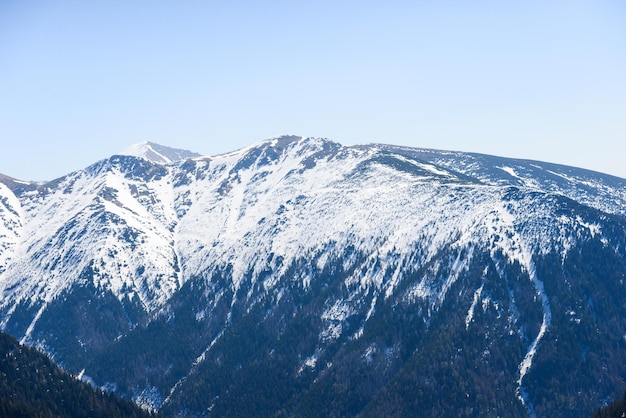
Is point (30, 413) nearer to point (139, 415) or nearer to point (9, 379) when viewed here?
point (9, 379)

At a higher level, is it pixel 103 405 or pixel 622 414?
pixel 622 414

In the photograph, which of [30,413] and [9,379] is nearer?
[30,413]

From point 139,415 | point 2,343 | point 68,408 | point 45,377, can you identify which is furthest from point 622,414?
point 2,343

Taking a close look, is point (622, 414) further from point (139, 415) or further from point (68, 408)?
point (68, 408)

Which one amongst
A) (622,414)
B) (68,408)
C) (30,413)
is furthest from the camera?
(68,408)

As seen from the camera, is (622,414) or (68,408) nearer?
(622,414)

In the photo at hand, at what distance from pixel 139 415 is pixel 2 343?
48112mm

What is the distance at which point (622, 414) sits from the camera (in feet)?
472

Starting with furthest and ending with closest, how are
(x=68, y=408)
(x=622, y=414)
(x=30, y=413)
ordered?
1. (x=68, y=408)
2. (x=30, y=413)
3. (x=622, y=414)

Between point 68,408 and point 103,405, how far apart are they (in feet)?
34.4

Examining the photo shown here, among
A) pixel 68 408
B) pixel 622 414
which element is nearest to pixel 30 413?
pixel 68 408

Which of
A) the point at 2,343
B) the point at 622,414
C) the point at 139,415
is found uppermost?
the point at 622,414

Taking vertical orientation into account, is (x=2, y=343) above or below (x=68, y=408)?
above

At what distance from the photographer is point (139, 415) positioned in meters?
199
